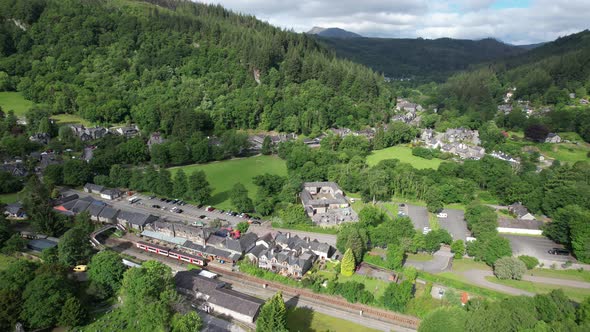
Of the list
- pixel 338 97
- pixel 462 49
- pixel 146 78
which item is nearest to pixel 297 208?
pixel 338 97

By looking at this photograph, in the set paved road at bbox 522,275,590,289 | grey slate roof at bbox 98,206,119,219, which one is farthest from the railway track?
grey slate roof at bbox 98,206,119,219

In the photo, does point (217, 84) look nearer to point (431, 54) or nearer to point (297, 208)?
point (297, 208)

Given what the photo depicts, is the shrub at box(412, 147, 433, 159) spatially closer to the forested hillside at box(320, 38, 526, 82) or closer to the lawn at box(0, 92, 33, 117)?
the lawn at box(0, 92, 33, 117)

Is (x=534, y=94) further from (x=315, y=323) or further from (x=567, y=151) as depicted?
(x=315, y=323)

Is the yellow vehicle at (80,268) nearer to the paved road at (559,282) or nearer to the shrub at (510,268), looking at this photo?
the shrub at (510,268)

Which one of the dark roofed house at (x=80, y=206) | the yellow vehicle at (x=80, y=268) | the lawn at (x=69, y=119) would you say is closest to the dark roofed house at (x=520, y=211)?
the yellow vehicle at (x=80, y=268)

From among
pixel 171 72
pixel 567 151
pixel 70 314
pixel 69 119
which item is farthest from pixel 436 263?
pixel 69 119
